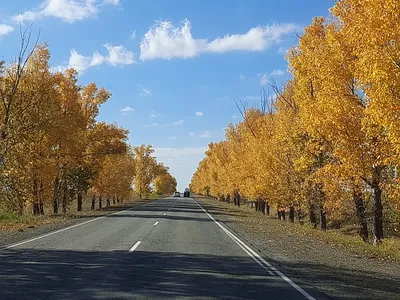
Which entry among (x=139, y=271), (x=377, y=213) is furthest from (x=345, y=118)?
(x=139, y=271)

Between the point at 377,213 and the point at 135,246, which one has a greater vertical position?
the point at 377,213

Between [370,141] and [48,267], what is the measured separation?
11594mm

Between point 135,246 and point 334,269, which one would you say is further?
point 135,246

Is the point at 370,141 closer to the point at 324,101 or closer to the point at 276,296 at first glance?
the point at 324,101

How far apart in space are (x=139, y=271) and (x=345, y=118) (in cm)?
998

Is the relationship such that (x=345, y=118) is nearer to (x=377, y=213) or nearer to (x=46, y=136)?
(x=377, y=213)

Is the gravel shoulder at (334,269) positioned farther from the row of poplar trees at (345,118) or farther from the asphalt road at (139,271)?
the row of poplar trees at (345,118)

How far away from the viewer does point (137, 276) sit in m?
8.97

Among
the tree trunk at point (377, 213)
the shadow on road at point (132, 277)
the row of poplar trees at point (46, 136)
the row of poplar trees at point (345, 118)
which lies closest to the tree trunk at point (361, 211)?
the row of poplar trees at point (345, 118)

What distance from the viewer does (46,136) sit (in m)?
32.2

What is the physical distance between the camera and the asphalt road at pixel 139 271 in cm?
749

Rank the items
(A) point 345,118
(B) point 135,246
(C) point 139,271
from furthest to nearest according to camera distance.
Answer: (A) point 345,118 < (B) point 135,246 < (C) point 139,271

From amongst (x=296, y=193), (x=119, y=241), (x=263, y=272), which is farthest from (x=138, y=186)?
(x=263, y=272)

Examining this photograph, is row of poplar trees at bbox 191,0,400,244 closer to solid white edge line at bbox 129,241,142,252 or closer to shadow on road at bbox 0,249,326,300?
shadow on road at bbox 0,249,326,300
